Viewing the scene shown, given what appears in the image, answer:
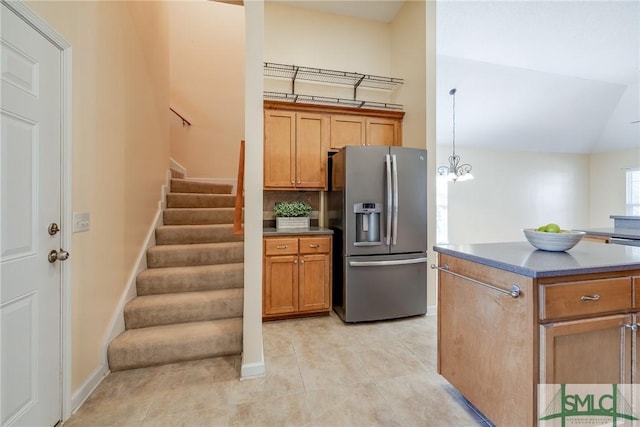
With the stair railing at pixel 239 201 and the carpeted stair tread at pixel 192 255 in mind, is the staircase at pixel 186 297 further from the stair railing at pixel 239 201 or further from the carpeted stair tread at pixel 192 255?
the stair railing at pixel 239 201

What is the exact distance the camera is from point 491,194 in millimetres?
6438

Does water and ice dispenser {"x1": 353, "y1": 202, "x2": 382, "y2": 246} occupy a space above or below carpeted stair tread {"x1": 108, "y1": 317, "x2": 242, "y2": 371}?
above

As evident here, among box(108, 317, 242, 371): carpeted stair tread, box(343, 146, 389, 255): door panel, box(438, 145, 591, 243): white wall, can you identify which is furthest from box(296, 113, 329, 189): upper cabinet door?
box(438, 145, 591, 243): white wall

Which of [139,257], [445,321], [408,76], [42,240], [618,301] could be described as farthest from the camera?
[408,76]

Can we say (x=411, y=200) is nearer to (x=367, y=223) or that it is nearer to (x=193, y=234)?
(x=367, y=223)

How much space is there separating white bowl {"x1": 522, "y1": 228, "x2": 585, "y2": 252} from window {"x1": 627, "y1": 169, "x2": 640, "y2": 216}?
25.0 ft

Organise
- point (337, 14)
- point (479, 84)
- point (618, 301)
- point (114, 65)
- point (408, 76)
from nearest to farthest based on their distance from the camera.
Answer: point (618, 301) → point (114, 65) → point (408, 76) → point (337, 14) → point (479, 84)

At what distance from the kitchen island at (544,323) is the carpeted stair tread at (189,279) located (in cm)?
204

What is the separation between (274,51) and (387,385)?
3.82 m

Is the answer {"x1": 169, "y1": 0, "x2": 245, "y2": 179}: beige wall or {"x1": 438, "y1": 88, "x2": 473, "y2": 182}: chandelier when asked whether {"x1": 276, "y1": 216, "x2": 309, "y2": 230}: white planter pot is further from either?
{"x1": 438, "y1": 88, "x2": 473, "y2": 182}: chandelier

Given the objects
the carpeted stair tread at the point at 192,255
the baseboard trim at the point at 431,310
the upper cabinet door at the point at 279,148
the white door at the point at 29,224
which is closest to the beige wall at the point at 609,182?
the baseboard trim at the point at 431,310

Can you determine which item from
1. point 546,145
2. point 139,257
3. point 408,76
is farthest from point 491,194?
point 139,257

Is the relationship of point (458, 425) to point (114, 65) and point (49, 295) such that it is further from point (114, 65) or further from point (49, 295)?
point (114, 65)

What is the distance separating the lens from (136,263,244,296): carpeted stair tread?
2459mm
